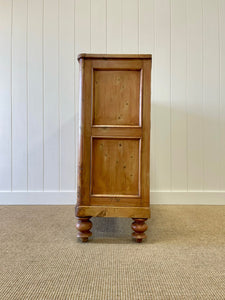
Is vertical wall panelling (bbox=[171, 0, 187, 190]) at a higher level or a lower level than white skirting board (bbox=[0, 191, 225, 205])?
higher

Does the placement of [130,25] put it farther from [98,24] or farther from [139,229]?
[139,229]

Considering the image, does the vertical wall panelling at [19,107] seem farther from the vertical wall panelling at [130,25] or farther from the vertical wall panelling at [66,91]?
the vertical wall panelling at [130,25]

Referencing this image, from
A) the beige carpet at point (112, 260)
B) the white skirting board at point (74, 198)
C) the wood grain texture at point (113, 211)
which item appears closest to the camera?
the beige carpet at point (112, 260)

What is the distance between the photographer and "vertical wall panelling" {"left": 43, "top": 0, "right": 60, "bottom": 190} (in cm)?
185

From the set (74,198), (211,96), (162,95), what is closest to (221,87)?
(211,96)

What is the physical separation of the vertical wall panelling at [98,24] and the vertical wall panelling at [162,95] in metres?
0.42

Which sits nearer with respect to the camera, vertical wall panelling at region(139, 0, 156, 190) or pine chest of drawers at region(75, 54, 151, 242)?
pine chest of drawers at region(75, 54, 151, 242)

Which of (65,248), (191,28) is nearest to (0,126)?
(65,248)

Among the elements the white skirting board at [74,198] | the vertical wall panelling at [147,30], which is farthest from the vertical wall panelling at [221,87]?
the vertical wall panelling at [147,30]

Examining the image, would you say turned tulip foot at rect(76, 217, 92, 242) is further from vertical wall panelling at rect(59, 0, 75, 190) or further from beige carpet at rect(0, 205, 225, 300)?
vertical wall panelling at rect(59, 0, 75, 190)

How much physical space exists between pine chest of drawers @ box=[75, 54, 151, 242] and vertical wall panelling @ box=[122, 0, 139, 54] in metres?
0.89

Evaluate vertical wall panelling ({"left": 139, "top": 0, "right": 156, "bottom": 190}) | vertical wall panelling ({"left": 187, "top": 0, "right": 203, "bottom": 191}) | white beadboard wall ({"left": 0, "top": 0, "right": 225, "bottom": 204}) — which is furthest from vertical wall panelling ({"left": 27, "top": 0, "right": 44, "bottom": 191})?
vertical wall panelling ({"left": 187, "top": 0, "right": 203, "bottom": 191})

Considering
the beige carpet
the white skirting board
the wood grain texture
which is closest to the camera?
the beige carpet

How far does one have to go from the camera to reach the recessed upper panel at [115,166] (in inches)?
43.1
